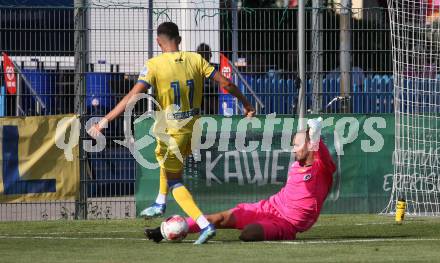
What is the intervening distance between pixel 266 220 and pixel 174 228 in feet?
3.17

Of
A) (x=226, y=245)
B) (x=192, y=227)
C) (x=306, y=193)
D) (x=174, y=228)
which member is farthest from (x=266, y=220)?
(x=174, y=228)

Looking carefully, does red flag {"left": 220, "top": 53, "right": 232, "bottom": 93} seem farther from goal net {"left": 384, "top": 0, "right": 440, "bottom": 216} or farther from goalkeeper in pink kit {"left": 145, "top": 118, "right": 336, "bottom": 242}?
goalkeeper in pink kit {"left": 145, "top": 118, "right": 336, "bottom": 242}

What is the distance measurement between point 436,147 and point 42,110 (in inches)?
224

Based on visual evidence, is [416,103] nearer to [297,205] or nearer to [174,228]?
[297,205]

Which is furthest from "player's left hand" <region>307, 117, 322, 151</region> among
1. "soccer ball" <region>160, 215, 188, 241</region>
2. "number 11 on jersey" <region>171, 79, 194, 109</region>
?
"soccer ball" <region>160, 215, 188, 241</region>

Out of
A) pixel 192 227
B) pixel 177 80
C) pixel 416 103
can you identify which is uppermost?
pixel 177 80

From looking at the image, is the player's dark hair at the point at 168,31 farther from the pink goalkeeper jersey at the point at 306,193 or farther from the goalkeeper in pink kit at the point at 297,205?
the pink goalkeeper jersey at the point at 306,193

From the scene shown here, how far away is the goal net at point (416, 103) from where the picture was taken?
1598cm

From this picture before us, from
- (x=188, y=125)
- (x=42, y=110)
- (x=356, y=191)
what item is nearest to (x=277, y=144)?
(x=356, y=191)

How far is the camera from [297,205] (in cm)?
1119

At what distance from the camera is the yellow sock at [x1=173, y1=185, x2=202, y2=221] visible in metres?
11.1

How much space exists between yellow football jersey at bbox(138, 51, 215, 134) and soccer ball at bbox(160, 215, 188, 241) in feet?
3.58

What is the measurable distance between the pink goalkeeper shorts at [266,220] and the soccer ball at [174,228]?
64cm

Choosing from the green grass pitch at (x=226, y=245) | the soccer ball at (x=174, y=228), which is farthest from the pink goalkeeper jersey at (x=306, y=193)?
the soccer ball at (x=174, y=228)
